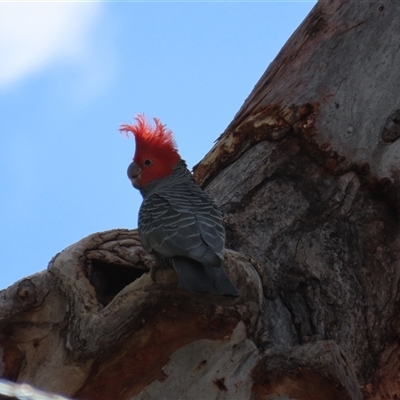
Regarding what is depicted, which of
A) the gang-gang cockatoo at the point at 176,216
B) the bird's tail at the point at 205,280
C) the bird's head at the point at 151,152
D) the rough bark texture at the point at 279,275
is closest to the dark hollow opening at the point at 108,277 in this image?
the rough bark texture at the point at 279,275

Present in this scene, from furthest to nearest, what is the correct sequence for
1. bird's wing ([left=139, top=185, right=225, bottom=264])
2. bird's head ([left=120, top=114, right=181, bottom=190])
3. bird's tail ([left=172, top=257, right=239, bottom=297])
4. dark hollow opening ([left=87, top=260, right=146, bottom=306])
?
bird's head ([left=120, top=114, right=181, bottom=190]), dark hollow opening ([left=87, top=260, right=146, bottom=306]), bird's wing ([left=139, top=185, right=225, bottom=264]), bird's tail ([left=172, top=257, right=239, bottom=297])

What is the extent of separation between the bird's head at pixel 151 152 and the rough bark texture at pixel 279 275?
0.22 metres

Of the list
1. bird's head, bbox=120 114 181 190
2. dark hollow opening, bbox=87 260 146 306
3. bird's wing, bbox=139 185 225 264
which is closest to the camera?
bird's wing, bbox=139 185 225 264

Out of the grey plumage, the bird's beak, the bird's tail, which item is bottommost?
the bird's tail

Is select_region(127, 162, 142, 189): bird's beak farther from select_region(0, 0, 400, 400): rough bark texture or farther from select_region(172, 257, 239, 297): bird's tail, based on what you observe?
select_region(172, 257, 239, 297): bird's tail

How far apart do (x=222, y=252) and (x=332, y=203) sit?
1.15 metres

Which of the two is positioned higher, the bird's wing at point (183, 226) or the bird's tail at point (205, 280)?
the bird's wing at point (183, 226)

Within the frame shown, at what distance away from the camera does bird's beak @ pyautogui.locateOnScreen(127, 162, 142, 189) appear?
213 inches

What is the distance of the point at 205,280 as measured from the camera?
3.56 meters

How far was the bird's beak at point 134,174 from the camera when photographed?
5402mm

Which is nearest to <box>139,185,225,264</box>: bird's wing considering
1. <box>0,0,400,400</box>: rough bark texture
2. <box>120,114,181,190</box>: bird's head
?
<box>0,0,400,400</box>: rough bark texture

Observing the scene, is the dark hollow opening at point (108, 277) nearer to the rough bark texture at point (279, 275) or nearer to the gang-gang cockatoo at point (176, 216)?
the rough bark texture at point (279, 275)

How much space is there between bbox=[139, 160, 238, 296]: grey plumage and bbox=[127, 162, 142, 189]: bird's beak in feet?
1.99

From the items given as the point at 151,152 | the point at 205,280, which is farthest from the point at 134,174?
the point at 205,280
